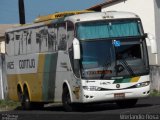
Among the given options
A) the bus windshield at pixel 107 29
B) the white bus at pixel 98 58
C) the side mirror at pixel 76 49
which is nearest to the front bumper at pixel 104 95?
the white bus at pixel 98 58

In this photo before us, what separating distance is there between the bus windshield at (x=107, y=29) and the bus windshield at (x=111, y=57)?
0.03 meters

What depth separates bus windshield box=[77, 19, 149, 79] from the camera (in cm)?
2178

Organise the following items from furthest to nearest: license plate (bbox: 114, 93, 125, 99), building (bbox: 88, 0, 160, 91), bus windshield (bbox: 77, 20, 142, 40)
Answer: building (bbox: 88, 0, 160, 91) < bus windshield (bbox: 77, 20, 142, 40) < license plate (bbox: 114, 93, 125, 99)

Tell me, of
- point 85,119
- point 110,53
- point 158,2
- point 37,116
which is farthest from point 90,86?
point 158,2

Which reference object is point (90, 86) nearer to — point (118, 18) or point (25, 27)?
point (118, 18)

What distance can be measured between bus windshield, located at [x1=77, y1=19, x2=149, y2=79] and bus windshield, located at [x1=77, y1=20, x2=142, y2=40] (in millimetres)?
32

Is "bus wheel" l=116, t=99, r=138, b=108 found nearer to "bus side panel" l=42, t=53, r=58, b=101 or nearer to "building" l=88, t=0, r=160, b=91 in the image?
"bus side panel" l=42, t=53, r=58, b=101

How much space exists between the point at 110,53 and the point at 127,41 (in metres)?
0.76

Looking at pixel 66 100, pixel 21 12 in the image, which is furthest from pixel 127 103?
pixel 21 12

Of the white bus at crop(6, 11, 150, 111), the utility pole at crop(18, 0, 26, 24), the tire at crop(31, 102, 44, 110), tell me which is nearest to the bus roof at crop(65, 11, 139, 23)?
the white bus at crop(6, 11, 150, 111)

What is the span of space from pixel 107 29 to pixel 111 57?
1029 mm

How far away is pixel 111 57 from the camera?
2192cm

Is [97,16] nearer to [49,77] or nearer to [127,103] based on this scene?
[127,103]

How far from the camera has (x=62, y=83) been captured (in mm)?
23656
